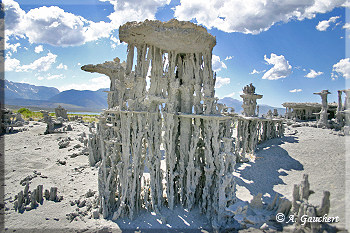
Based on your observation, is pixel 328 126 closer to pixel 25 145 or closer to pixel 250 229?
pixel 250 229

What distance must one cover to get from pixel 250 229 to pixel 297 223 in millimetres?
1554

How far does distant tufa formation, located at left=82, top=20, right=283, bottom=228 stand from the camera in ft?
A: 26.0

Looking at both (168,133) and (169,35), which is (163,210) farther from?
(169,35)

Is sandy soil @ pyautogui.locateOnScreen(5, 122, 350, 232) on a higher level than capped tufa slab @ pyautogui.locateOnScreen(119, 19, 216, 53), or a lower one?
lower

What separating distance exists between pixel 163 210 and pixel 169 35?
24.6 feet

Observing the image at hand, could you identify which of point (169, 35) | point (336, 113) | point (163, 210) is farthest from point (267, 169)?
point (336, 113)

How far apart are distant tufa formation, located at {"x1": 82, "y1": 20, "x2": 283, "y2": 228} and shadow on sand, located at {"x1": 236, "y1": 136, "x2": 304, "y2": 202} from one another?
3635 mm

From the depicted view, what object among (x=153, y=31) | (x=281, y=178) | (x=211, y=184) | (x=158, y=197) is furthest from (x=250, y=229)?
(x=153, y=31)

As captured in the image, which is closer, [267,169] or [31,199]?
[31,199]

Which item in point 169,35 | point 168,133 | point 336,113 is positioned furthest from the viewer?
point 336,113

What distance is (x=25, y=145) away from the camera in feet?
65.0

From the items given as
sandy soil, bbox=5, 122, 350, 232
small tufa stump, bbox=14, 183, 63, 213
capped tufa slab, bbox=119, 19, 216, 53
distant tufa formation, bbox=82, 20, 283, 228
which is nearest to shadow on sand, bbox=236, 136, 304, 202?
sandy soil, bbox=5, 122, 350, 232

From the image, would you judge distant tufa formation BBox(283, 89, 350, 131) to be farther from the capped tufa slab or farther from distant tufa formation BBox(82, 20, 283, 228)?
the capped tufa slab

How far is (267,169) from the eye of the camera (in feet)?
44.4
